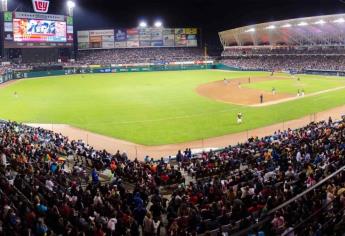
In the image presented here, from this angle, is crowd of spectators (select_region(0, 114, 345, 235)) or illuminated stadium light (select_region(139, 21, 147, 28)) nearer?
crowd of spectators (select_region(0, 114, 345, 235))

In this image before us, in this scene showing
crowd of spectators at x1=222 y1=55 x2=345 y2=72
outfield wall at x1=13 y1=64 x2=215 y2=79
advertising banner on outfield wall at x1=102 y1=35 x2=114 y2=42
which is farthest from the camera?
advertising banner on outfield wall at x1=102 y1=35 x2=114 y2=42

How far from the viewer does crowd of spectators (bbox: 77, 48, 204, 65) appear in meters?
113

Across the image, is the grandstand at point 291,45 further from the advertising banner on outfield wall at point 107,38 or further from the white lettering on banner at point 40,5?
the white lettering on banner at point 40,5

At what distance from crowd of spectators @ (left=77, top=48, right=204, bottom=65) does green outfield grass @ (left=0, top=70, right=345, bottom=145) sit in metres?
Result: 46.6

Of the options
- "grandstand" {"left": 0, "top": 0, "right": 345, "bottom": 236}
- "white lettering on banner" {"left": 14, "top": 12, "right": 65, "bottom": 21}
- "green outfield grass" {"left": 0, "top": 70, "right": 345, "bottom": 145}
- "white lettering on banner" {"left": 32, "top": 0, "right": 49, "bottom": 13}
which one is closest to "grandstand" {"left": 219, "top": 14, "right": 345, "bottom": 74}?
"grandstand" {"left": 0, "top": 0, "right": 345, "bottom": 236}

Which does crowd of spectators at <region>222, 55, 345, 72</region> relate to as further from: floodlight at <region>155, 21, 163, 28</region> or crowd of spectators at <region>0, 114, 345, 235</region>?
crowd of spectators at <region>0, 114, 345, 235</region>

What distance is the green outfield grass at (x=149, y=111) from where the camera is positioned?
36.0 m

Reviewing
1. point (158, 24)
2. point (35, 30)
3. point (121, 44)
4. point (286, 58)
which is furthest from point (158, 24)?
point (35, 30)

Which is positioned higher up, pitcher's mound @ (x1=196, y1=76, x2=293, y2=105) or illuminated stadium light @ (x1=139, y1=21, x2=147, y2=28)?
illuminated stadium light @ (x1=139, y1=21, x2=147, y2=28)

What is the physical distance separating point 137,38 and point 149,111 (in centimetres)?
7779

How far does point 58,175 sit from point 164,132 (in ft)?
59.6

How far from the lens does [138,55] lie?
11888 cm

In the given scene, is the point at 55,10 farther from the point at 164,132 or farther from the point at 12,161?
the point at 12,161

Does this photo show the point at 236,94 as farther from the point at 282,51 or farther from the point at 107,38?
the point at 107,38
